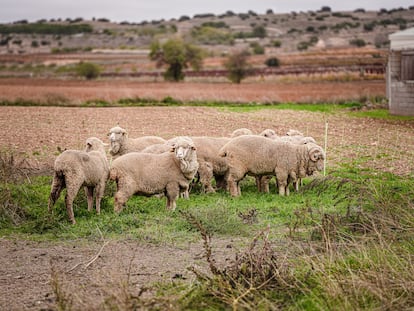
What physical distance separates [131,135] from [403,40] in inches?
573

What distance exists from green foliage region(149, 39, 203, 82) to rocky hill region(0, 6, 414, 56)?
3093 centimetres

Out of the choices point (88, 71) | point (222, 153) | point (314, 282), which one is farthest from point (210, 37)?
point (314, 282)

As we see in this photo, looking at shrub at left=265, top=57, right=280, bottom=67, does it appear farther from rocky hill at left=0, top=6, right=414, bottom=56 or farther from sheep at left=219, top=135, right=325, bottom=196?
sheep at left=219, top=135, right=325, bottom=196

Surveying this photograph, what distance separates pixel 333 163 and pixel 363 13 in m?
146

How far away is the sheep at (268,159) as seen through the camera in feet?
46.1

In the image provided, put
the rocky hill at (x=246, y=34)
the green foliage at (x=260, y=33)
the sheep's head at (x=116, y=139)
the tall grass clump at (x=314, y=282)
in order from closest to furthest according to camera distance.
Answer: the tall grass clump at (x=314, y=282)
the sheep's head at (x=116, y=139)
the rocky hill at (x=246, y=34)
the green foliage at (x=260, y=33)

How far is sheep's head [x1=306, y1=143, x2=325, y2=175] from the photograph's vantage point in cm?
1405

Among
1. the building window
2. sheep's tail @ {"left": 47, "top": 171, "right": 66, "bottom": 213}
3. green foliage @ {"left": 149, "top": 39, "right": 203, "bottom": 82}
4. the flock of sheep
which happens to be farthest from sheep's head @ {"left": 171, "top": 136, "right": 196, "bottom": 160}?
green foliage @ {"left": 149, "top": 39, "right": 203, "bottom": 82}

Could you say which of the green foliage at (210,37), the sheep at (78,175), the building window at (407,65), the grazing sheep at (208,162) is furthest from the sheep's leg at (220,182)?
the green foliage at (210,37)

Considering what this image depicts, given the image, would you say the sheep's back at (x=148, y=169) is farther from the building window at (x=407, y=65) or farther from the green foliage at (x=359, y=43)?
the green foliage at (x=359, y=43)

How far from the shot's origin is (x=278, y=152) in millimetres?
14164

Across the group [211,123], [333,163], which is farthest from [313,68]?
[333,163]

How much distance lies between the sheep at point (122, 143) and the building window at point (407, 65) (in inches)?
676

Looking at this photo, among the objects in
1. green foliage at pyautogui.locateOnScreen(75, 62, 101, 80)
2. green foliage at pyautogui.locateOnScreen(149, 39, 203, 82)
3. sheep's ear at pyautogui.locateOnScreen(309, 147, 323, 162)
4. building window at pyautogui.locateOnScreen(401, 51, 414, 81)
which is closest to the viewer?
sheep's ear at pyautogui.locateOnScreen(309, 147, 323, 162)
